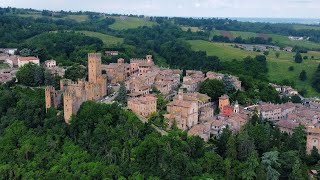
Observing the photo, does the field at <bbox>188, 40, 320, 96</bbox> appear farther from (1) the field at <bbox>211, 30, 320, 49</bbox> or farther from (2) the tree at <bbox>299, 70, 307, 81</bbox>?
(1) the field at <bbox>211, 30, 320, 49</bbox>

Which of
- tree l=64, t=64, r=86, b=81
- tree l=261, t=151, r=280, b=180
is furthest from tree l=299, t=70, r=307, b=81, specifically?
tree l=261, t=151, r=280, b=180

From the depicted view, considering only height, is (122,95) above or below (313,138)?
above

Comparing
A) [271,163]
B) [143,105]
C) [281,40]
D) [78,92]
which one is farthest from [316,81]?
[281,40]

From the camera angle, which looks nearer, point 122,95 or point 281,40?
point 122,95

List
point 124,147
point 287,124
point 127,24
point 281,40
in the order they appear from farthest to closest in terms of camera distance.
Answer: point 127,24, point 281,40, point 287,124, point 124,147

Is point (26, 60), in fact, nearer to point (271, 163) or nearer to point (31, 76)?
point (31, 76)

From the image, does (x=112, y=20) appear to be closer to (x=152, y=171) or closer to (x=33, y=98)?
(x=33, y=98)

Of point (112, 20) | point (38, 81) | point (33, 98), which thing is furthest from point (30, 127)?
point (112, 20)
